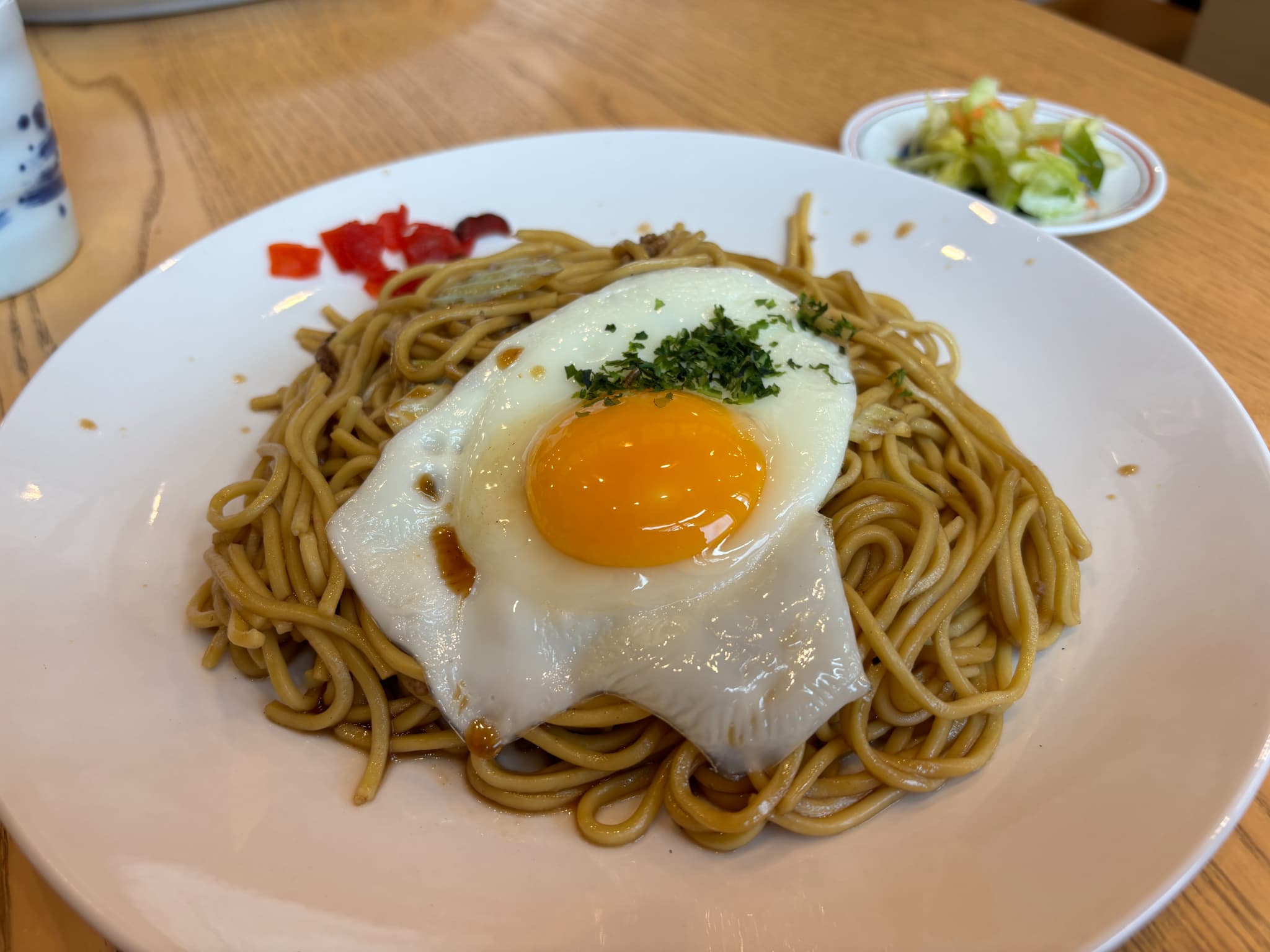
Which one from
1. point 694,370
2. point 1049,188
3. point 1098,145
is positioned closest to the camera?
point 694,370

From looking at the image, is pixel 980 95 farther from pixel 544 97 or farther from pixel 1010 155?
pixel 544 97

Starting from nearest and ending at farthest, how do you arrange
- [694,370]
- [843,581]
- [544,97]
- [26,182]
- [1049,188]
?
[843,581], [694,370], [26,182], [1049,188], [544,97]

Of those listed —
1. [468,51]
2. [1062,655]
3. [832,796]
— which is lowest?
[832,796]

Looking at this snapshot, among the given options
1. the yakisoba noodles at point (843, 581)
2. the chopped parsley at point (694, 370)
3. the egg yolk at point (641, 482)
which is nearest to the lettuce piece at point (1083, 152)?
the yakisoba noodles at point (843, 581)

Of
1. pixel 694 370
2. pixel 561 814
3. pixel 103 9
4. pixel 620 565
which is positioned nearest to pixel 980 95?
pixel 694 370

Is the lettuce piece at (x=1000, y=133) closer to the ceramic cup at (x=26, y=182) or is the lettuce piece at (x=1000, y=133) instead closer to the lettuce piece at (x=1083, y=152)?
the lettuce piece at (x=1083, y=152)

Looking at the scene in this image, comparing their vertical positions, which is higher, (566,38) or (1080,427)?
(566,38)

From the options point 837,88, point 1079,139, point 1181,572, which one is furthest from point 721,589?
point 837,88

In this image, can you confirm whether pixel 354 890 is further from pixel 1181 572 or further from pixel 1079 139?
pixel 1079 139
